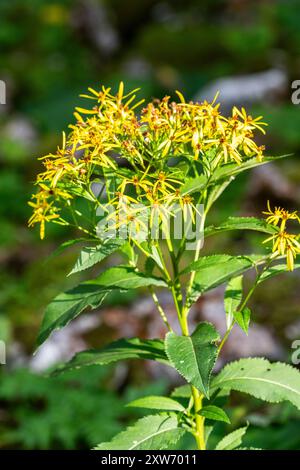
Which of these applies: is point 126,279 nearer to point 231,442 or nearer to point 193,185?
point 193,185

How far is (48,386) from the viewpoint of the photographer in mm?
4180

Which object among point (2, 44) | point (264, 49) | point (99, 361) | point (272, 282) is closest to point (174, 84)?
point (264, 49)

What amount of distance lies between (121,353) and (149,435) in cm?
29

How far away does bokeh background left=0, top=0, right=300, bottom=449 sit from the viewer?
13.2ft

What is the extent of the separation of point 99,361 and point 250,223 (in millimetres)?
705

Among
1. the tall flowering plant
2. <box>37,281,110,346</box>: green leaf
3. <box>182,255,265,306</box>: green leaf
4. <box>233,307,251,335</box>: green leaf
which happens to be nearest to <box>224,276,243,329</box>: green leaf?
the tall flowering plant

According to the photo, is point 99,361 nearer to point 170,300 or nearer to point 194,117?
point 194,117

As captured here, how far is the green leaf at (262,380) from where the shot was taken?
224cm

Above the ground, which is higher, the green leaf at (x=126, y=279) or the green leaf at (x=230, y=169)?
the green leaf at (x=230, y=169)

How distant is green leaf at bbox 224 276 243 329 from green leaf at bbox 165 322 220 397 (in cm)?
17

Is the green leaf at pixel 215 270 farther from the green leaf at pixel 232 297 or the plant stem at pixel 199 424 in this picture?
the plant stem at pixel 199 424

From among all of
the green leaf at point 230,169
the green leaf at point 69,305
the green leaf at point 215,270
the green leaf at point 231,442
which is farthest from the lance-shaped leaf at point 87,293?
the green leaf at point 231,442

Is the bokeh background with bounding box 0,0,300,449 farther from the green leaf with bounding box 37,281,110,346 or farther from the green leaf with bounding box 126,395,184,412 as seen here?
the green leaf with bounding box 126,395,184,412

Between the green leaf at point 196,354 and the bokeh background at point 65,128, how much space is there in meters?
0.50
